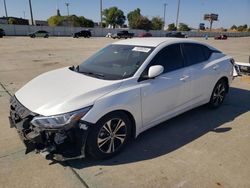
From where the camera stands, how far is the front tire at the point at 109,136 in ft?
9.82

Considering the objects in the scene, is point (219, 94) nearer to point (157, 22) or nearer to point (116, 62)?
point (116, 62)

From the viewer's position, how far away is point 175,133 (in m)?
4.05

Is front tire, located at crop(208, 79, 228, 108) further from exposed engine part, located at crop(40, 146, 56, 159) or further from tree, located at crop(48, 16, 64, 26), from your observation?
tree, located at crop(48, 16, 64, 26)

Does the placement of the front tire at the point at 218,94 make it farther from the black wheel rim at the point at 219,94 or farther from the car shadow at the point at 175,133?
the car shadow at the point at 175,133

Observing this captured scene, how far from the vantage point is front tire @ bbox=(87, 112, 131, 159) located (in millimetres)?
2992

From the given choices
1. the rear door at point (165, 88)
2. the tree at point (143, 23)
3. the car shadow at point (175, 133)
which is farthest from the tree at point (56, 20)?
the rear door at point (165, 88)

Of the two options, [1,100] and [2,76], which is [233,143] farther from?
[2,76]

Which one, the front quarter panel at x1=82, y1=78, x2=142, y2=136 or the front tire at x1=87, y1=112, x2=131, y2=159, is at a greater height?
the front quarter panel at x1=82, y1=78, x2=142, y2=136

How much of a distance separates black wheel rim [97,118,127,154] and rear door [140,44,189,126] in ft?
1.33

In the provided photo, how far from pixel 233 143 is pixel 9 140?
3465 mm

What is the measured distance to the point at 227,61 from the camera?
5230mm

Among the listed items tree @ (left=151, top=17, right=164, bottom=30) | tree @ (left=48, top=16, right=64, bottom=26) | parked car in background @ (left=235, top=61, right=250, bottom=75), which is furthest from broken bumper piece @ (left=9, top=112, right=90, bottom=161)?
tree @ (left=151, top=17, right=164, bottom=30)

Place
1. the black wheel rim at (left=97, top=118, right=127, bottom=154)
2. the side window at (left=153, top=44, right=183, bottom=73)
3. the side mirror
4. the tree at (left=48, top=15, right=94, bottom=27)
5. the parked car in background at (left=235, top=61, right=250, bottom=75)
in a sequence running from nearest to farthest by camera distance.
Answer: the black wheel rim at (left=97, top=118, right=127, bottom=154) → the side mirror → the side window at (left=153, top=44, right=183, bottom=73) → the parked car in background at (left=235, top=61, right=250, bottom=75) → the tree at (left=48, top=15, right=94, bottom=27)

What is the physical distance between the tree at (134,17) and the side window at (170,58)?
3317 inches
